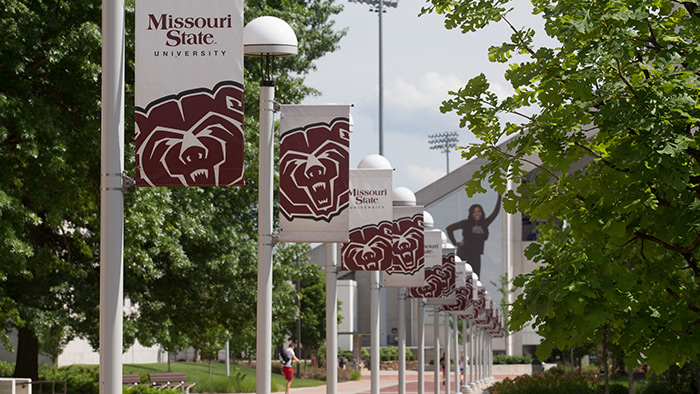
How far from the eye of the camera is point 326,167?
41.1 feet

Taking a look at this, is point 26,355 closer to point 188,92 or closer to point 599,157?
point 188,92

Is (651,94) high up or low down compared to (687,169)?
up

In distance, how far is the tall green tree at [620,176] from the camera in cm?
866

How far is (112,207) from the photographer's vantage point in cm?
827

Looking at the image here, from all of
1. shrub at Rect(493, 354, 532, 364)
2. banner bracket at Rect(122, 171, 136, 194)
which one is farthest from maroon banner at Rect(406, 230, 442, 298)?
shrub at Rect(493, 354, 532, 364)

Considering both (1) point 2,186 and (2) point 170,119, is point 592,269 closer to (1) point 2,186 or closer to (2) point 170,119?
(2) point 170,119

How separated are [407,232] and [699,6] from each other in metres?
12.3

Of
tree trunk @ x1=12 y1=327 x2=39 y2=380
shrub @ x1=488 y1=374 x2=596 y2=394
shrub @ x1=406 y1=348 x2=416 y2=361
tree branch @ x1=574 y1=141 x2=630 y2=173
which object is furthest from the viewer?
shrub @ x1=406 y1=348 x2=416 y2=361

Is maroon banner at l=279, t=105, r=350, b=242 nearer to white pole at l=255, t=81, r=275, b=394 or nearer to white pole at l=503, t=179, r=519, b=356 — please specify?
white pole at l=255, t=81, r=275, b=394

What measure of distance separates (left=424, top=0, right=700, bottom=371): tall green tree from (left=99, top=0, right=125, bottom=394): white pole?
337 cm

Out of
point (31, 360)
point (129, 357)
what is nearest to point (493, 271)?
point (129, 357)

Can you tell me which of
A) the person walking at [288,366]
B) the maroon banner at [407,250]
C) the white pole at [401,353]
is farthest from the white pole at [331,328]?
the person walking at [288,366]

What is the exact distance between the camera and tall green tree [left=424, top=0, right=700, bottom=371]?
28.4 feet

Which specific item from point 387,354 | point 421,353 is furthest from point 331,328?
point 387,354
